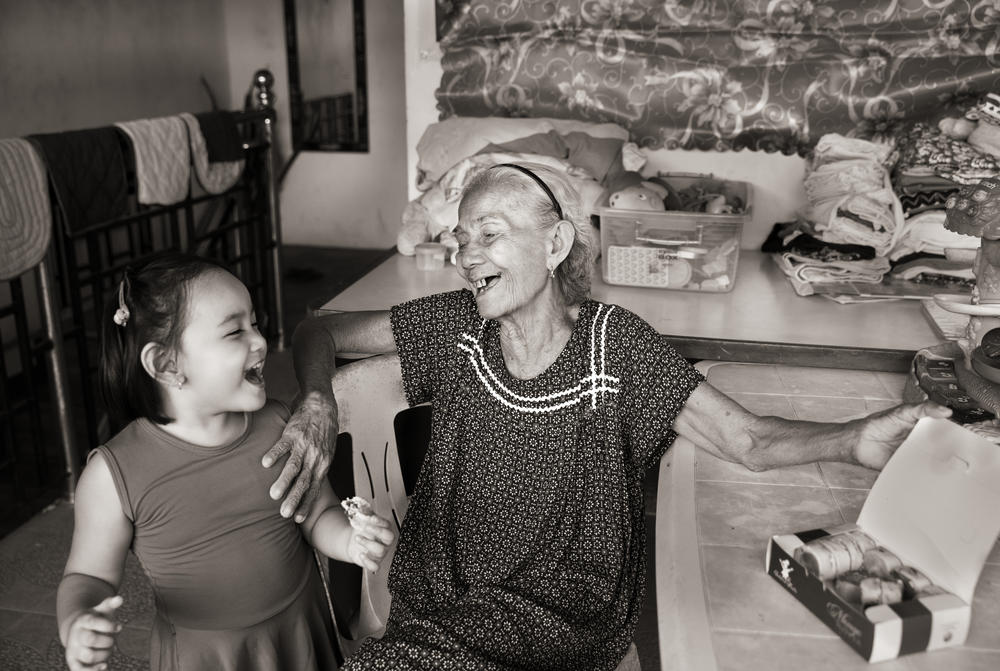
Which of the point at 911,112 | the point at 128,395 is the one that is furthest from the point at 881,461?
the point at 911,112

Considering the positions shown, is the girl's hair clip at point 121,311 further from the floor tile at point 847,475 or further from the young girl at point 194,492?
the floor tile at point 847,475

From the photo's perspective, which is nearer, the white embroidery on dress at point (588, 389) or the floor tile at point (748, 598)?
the floor tile at point (748, 598)

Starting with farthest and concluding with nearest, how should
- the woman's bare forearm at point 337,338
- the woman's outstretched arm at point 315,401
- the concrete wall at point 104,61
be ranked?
the concrete wall at point 104,61 → the woman's bare forearm at point 337,338 → the woman's outstretched arm at point 315,401

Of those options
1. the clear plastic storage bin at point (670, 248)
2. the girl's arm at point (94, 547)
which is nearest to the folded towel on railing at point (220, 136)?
the clear plastic storage bin at point (670, 248)

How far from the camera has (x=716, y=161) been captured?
3311 millimetres

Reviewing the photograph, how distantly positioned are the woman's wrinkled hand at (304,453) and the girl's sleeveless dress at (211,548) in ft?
0.12

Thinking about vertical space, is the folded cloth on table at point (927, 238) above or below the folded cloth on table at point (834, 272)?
above

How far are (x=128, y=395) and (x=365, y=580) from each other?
0.58m

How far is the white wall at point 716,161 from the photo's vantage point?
328 cm

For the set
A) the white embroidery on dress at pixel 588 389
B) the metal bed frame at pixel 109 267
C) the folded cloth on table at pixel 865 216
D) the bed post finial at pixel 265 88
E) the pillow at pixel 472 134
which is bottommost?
Result: the metal bed frame at pixel 109 267

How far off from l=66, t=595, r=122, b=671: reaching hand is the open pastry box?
0.92 metres

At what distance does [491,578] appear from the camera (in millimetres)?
1617

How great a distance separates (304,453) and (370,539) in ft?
0.78

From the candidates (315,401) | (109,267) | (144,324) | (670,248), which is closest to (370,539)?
(315,401)
